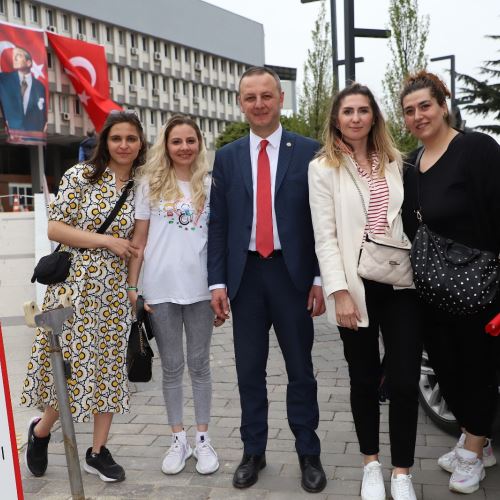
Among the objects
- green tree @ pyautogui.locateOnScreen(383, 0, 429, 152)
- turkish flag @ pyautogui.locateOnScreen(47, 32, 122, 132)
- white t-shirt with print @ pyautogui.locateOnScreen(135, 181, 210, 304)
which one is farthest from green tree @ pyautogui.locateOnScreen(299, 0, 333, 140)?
white t-shirt with print @ pyautogui.locateOnScreen(135, 181, 210, 304)

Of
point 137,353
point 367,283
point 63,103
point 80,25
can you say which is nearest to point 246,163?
point 367,283

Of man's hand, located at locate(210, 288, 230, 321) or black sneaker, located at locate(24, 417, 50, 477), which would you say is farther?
black sneaker, located at locate(24, 417, 50, 477)

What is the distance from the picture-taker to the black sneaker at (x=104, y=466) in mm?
3908

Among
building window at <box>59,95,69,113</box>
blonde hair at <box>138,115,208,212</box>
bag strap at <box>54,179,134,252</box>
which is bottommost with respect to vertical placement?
bag strap at <box>54,179,134,252</box>

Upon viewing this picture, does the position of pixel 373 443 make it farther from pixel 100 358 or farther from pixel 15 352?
pixel 15 352

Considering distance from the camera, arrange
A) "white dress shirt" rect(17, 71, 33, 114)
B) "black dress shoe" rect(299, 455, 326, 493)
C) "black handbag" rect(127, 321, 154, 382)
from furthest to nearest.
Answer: "white dress shirt" rect(17, 71, 33, 114) < "black handbag" rect(127, 321, 154, 382) < "black dress shoe" rect(299, 455, 326, 493)

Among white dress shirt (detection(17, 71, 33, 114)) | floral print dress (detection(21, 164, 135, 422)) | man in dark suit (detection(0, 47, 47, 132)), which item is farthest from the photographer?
white dress shirt (detection(17, 71, 33, 114))

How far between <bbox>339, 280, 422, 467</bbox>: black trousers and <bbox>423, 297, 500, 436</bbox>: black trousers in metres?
0.18

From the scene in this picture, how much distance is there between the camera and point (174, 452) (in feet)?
13.3

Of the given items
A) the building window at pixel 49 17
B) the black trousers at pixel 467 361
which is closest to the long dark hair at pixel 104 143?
the black trousers at pixel 467 361

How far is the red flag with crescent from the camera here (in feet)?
92.9

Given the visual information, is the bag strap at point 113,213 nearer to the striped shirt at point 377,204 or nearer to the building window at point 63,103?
the striped shirt at point 377,204

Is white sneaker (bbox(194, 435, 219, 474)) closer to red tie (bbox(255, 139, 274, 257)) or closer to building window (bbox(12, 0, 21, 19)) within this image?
red tie (bbox(255, 139, 274, 257))

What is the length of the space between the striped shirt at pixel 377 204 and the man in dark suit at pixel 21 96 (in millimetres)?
27609
